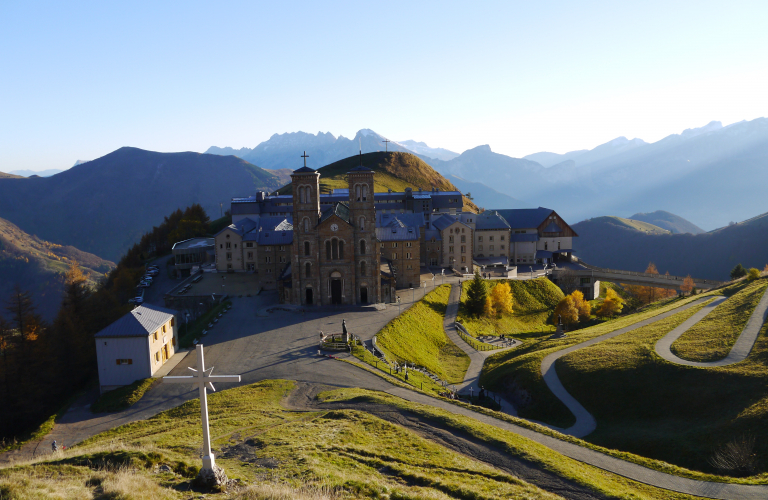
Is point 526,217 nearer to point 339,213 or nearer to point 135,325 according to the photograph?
point 339,213

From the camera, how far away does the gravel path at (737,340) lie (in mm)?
35344

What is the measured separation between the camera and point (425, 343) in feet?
185

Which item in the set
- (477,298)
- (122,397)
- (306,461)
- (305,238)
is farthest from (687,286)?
(122,397)

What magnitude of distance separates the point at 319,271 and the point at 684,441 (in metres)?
45.1

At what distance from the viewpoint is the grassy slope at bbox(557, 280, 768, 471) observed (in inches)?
1033

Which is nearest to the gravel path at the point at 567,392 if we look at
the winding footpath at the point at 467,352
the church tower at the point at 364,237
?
the winding footpath at the point at 467,352

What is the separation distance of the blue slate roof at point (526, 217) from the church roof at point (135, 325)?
275 ft

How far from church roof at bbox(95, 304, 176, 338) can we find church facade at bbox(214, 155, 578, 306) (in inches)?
838

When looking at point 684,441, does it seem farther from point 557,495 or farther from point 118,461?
point 118,461

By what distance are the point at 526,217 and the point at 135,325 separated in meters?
89.4

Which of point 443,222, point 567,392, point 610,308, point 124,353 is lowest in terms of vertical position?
point 610,308

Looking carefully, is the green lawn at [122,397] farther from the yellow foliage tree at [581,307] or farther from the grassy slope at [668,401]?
the yellow foliage tree at [581,307]

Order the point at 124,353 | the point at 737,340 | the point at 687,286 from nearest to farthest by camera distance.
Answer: the point at 737,340 < the point at 124,353 < the point at 687,286

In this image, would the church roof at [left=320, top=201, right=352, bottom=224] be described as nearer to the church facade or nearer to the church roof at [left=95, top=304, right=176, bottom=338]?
the church facade
